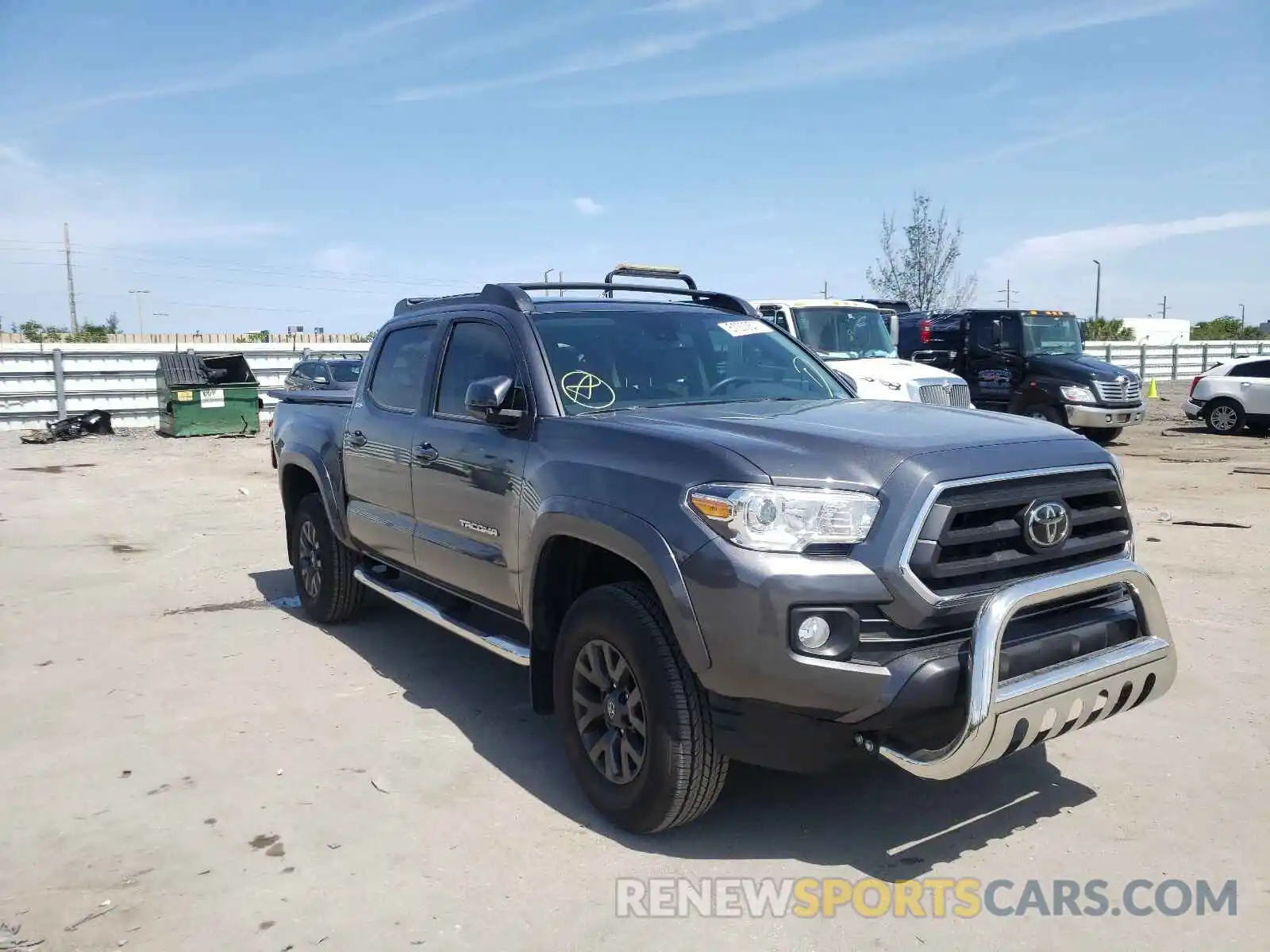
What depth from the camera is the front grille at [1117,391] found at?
1595 cm

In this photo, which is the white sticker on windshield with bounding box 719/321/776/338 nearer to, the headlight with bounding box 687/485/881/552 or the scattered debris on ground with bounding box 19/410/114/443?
the headlight with bounding box 687/485/881/552

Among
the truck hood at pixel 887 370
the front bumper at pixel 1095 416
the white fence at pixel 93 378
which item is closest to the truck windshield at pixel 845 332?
the truck hood at pixel 887 370

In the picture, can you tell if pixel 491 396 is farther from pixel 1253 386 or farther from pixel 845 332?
pixel 1253 386

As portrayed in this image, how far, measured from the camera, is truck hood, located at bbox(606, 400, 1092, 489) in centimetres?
321

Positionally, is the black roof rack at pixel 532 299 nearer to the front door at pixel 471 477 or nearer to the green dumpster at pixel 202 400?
the front door at pixel 471 477

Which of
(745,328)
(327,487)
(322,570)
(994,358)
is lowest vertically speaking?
(322,570)

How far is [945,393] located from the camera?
13.0m

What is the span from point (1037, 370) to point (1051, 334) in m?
1.02

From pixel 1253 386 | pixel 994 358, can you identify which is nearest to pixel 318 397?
pixel 994 358

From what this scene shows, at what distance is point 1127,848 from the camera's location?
351 cm

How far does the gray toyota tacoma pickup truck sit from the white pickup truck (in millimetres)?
8584

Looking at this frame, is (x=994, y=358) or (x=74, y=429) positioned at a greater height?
(x=994, y=358)

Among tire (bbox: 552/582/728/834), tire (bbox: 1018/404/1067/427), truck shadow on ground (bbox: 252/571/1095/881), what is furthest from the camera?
tire (bbox: 1018/404/1067/427)

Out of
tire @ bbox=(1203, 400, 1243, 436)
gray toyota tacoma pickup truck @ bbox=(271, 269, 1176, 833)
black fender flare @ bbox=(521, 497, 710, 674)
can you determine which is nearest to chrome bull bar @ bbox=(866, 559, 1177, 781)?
gray toyota tacoma pickup truck @ bbox=(271, 269, 1176, 833)
